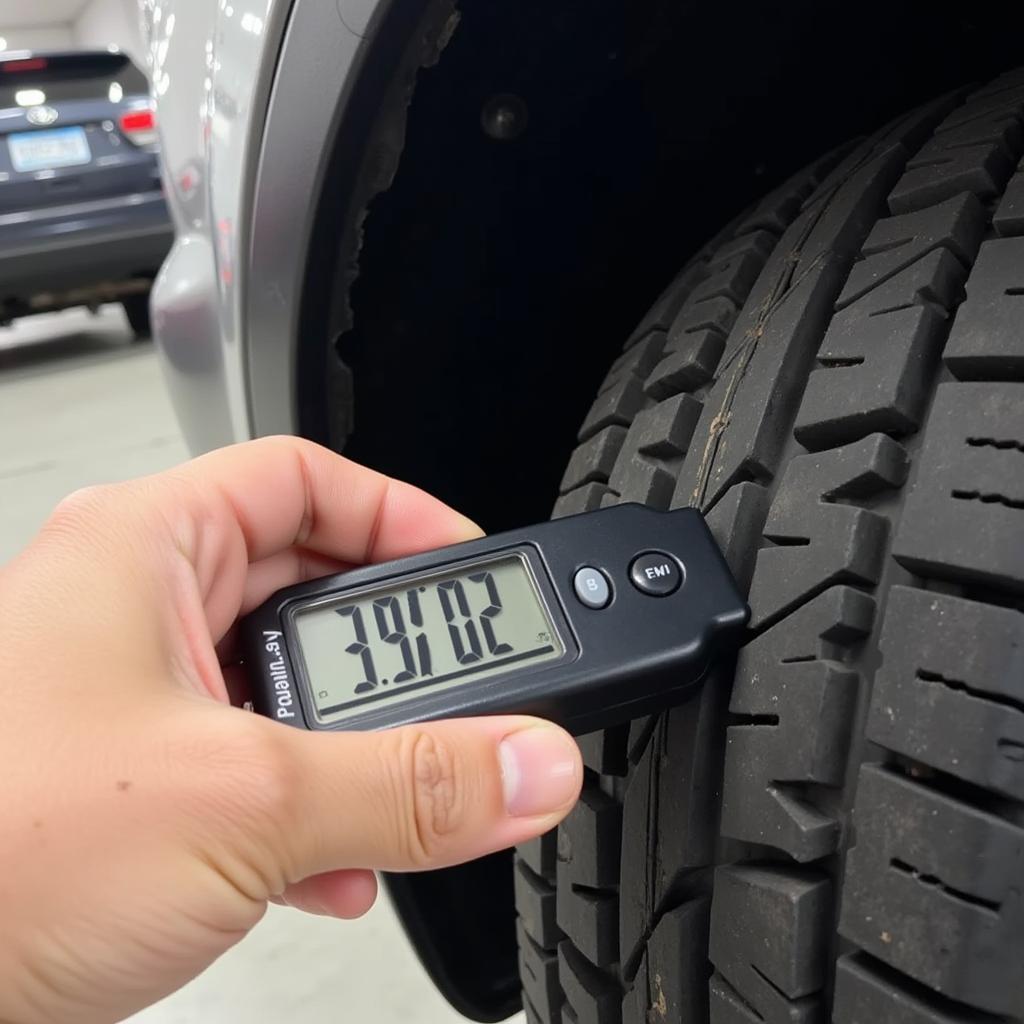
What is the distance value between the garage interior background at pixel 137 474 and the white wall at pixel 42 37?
8.46 meters

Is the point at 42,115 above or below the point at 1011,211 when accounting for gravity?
above

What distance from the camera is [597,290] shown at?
68 cm

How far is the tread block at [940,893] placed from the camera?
328mm

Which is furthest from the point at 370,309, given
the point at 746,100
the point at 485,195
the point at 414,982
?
the point at 414,982

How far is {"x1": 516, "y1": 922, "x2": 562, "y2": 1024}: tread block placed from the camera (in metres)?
0.56

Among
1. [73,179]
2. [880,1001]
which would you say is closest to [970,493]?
[880,1001]

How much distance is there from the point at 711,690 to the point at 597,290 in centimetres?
32

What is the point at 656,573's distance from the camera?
1.52 feet

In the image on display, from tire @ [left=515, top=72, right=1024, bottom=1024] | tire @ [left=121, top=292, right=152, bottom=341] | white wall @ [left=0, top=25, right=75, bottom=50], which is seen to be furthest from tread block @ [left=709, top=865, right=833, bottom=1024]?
white wall @ [left=0, top=25, right=75, bottom=50]

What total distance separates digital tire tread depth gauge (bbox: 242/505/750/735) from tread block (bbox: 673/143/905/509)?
33 millimetres

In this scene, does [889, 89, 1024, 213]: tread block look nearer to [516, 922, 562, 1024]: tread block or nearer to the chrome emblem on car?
[516, 922, 562, 1024]: tread block

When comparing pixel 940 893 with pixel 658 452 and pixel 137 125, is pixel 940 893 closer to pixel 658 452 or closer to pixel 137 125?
pixel 658 452

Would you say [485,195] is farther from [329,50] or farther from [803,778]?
[803,778]

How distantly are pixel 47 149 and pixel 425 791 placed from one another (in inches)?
104
